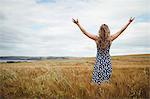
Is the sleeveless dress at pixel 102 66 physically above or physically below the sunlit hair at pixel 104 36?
below

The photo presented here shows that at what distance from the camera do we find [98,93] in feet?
18.2

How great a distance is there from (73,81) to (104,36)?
0.95m

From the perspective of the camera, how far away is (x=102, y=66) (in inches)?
218

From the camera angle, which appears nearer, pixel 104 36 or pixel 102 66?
pixel 104 36

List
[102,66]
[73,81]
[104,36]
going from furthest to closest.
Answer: [73,81] < [102,66] < [104,36]

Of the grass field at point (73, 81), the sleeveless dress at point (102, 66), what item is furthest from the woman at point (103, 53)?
the grass field at point (73, 81)

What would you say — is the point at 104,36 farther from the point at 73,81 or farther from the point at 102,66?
the point at 73,81

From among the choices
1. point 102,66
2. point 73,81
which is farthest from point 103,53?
point 73,81

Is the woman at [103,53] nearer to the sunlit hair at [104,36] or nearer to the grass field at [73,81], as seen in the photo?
the sunlit hair at [104,36]

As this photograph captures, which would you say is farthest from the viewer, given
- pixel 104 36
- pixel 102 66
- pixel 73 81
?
pixel 73 81

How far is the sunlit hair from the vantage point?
5324 millimetres

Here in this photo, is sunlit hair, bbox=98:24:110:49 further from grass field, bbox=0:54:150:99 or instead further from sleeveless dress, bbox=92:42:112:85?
grass field, bbox=0:54:150:99

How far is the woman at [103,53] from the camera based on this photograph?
5398mm

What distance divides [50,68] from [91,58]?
2.82ft
